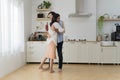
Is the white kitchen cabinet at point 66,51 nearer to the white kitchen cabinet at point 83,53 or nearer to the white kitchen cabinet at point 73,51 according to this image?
the white kitchen cabinet at point 73,51

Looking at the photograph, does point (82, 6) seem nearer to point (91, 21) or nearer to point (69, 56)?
point (91, 21)

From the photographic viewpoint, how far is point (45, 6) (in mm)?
7684

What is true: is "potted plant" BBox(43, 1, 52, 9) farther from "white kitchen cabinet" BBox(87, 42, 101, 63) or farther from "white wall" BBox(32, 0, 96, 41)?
"white kitchen cabinet" BBox(87, 42, 101, 63)

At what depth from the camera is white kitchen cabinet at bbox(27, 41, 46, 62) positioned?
7.31 meters

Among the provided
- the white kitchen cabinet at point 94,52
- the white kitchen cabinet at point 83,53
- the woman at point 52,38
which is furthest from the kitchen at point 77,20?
the woman at point 52,38

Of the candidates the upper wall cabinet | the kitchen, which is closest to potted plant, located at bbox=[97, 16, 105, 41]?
the kitchen

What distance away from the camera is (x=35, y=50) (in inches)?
289

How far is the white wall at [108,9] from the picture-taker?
7.77 meters

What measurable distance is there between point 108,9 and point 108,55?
5.33ft

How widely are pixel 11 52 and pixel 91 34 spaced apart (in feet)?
9.77

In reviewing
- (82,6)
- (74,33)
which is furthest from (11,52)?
(82,6)

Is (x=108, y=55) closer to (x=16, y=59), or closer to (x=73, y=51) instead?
(x=73, y=51)

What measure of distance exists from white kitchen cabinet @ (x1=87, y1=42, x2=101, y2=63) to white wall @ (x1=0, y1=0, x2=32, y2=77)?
198 centimetres

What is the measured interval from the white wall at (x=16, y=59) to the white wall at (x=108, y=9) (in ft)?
7.60
